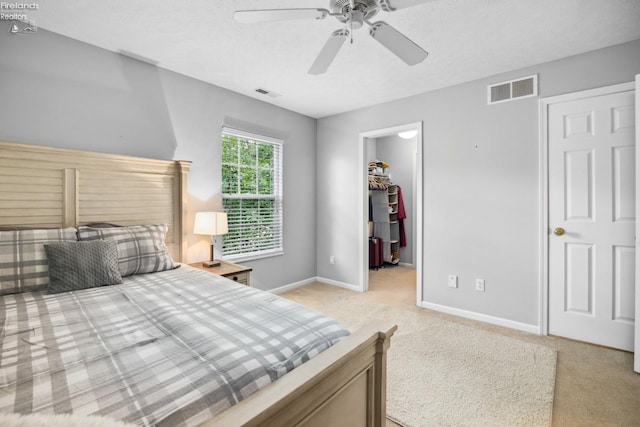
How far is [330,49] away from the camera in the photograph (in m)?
1.77

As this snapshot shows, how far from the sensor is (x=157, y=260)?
2326 millimetres

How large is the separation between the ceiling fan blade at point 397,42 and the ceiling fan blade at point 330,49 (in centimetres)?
16

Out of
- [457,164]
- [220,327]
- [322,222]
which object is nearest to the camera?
[220,327]

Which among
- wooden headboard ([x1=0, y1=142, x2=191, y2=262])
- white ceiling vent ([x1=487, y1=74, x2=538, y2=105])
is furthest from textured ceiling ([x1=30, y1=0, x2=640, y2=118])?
wooden headboard ([x1=0, y1=142, x2=191, y2=262])

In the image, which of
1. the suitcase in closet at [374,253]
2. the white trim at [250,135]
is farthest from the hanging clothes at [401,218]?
the white trim at [250,135]

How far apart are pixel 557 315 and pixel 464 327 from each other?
80 cm

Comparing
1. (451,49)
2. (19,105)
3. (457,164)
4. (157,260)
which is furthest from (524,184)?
(19,105)

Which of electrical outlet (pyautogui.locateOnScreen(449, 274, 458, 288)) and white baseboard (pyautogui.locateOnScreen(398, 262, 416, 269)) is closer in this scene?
electrical outlet (pyautogui.locateOnScreen(449, 274, 458, 288))

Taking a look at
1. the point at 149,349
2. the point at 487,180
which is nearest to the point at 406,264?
the point at 487,180

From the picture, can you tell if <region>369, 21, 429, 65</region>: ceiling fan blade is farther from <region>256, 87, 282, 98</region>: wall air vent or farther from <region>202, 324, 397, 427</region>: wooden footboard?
<region>256, 87, 282, 98</region>: wall air vent

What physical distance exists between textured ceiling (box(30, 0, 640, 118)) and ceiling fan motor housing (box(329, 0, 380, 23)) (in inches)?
22.2

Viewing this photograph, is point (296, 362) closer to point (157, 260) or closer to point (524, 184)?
point (157, 260)

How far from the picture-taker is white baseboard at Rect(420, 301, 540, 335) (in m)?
2.88

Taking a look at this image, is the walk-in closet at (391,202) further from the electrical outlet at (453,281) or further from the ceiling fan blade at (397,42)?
the ceiling fan blade at (397,42)
